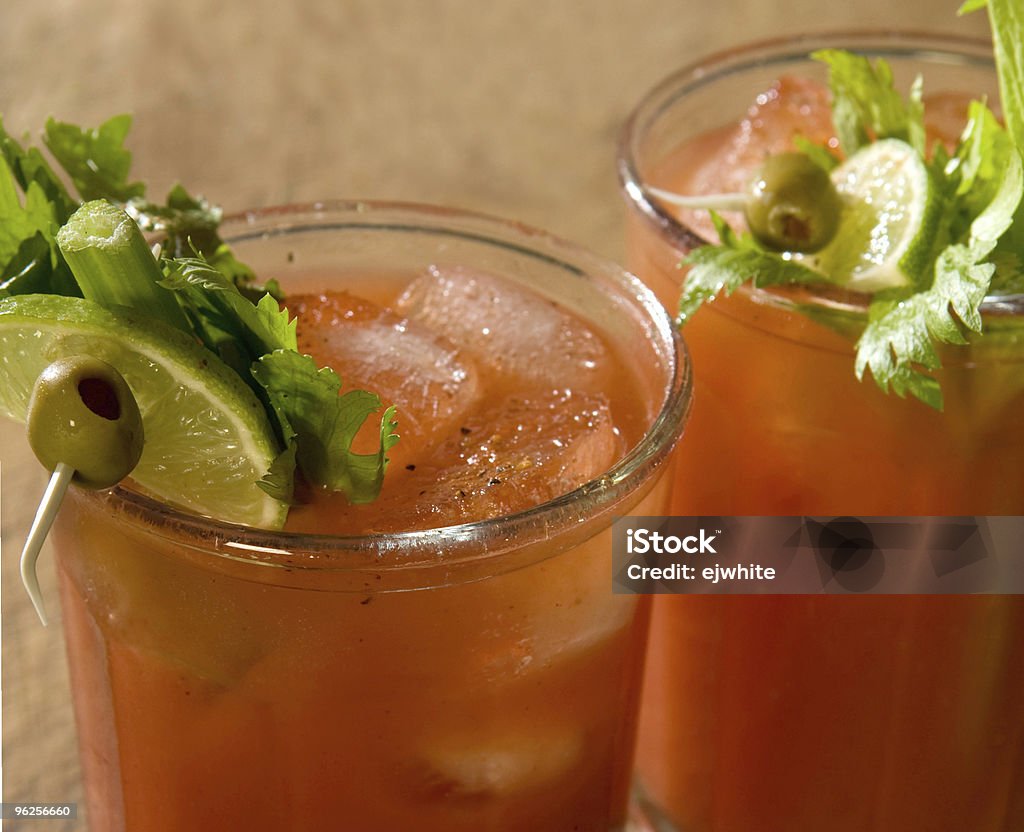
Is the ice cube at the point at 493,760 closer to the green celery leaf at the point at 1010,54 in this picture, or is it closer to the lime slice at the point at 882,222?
the lime slice at the point at 882,222

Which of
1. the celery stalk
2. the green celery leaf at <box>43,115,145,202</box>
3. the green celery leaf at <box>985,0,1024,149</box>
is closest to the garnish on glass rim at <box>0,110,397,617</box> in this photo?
the celery stalk

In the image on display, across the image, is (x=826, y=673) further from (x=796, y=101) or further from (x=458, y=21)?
(x=458, y=21)

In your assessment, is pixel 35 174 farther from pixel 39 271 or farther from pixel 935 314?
pixel 935 314

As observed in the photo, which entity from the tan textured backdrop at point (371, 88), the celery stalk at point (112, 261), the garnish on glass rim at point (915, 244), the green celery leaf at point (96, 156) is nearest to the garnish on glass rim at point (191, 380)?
the celery stalk at point (112, 261)

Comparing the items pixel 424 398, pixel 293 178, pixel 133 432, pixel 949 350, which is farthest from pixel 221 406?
pixel 293 178

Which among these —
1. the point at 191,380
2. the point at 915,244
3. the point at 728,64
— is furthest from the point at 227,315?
the point at 728,64

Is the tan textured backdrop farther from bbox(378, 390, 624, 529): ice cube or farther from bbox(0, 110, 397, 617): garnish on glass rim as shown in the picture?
bbox(0, 110, 397, 617): garnish on glass rim
